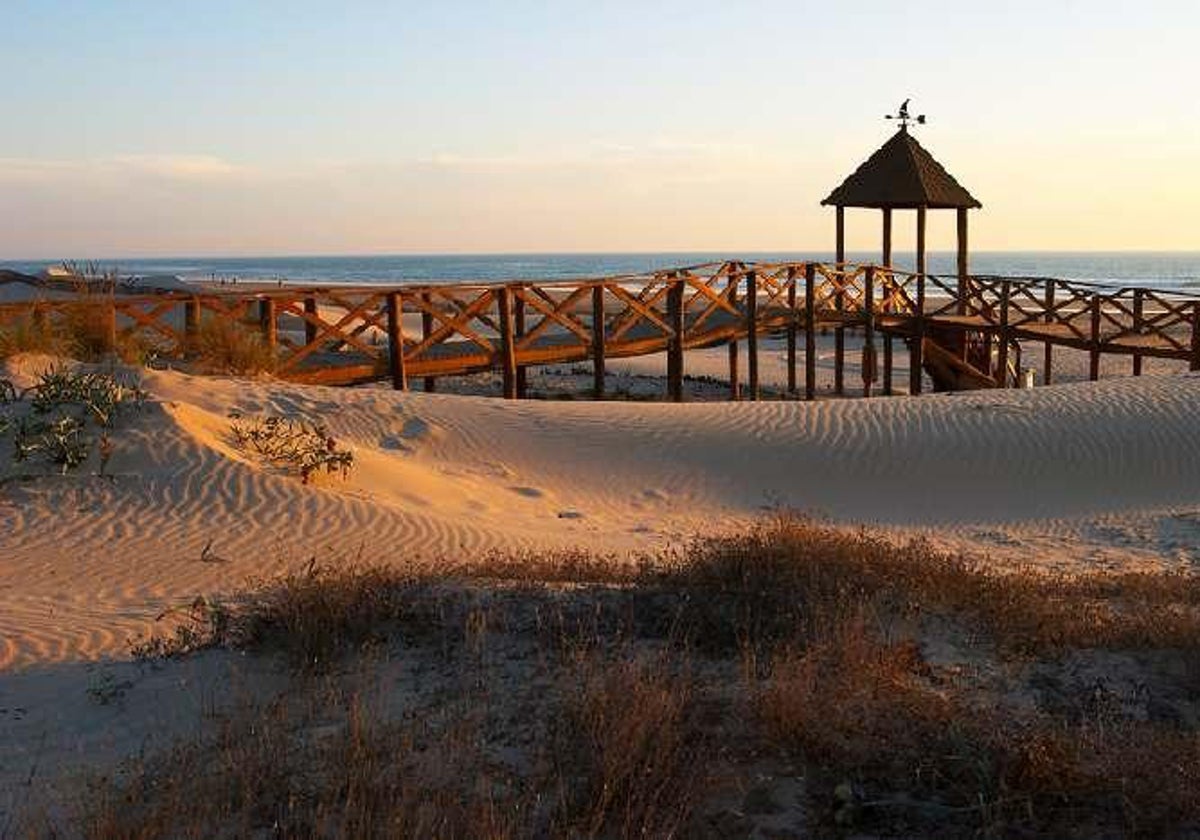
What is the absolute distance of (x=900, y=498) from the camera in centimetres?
1259

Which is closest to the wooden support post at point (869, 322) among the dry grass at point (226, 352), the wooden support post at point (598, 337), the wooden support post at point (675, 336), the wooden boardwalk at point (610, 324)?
the wooden boardwalk at point (610, 324)

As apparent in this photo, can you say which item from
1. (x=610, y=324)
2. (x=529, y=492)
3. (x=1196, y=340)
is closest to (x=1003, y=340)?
(x=1196, y=340)

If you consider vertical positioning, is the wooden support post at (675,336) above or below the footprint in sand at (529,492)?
above

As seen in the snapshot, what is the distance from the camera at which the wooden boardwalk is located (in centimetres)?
1516

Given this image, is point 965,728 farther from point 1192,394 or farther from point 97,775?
point 1192,394

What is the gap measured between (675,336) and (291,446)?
903 cm

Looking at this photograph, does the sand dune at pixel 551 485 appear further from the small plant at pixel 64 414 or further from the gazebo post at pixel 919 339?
the gazebo post at pixel 919 339

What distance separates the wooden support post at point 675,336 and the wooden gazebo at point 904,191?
6.56m

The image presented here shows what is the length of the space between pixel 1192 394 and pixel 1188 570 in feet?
24.1

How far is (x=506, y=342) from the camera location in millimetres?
16609

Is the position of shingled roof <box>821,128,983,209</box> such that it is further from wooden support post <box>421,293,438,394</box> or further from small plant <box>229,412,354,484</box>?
small plant <box>229,412,354,484</box>

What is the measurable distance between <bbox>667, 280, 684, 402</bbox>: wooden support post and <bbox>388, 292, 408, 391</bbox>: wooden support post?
5040mm

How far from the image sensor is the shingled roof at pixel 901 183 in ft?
79.9

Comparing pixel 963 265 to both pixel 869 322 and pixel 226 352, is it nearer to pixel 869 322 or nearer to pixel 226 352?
pixel 869 322
